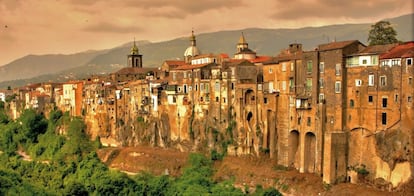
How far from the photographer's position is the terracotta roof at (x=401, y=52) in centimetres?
3569

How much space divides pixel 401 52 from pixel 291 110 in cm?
1228

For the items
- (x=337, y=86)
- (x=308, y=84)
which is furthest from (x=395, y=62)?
(x=308, y=84)

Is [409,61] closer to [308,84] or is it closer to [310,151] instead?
[308,84]

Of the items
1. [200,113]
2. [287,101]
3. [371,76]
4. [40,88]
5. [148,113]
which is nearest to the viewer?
[371,76]

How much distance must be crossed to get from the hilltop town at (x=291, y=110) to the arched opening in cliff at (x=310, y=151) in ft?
0.30

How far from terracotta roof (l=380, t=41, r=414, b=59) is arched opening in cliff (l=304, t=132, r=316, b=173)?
33.4ft

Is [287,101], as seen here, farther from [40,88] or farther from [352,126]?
[40,88]

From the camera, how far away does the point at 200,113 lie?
56062 millimetres

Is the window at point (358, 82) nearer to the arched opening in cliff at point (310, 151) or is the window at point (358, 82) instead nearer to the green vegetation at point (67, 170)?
the arched opening in cliff at point (310, 151)

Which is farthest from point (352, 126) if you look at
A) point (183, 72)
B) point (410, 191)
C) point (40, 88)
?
point (40, 88)

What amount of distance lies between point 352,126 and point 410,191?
23.5 feet

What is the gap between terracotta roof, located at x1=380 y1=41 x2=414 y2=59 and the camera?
35.7 m

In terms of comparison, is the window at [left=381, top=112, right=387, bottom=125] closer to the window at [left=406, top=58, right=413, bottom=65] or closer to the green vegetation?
the window at [left=406, top=58, right=413, bottom=65]

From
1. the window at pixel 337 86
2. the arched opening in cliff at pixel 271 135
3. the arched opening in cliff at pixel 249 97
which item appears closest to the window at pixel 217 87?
the arched opening in cliff at pixel 249 97
